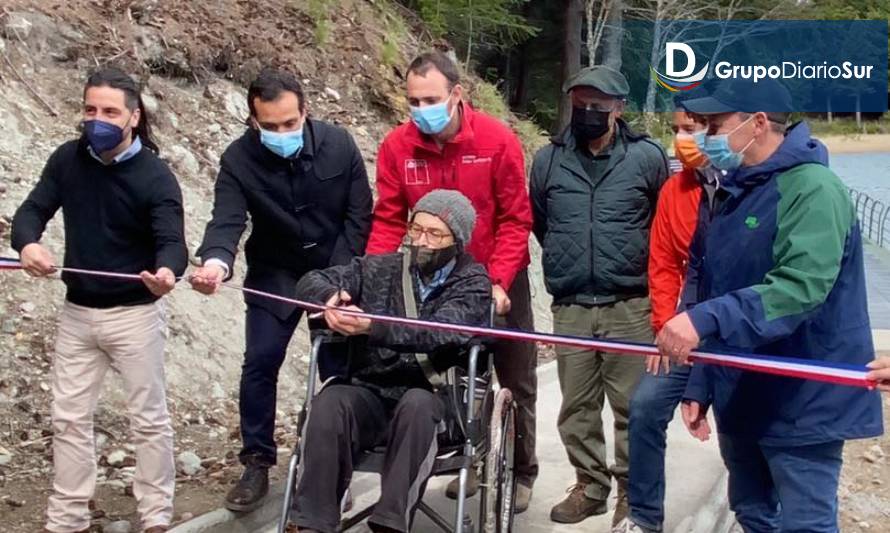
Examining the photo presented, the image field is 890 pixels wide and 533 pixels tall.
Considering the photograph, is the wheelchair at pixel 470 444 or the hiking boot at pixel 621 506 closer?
the wheelchair at pixel 470 444

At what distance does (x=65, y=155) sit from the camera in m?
4.42

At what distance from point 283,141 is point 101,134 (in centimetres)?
73

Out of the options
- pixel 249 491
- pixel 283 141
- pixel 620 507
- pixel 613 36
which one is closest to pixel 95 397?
pixel 249 491

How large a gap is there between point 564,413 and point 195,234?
377cm

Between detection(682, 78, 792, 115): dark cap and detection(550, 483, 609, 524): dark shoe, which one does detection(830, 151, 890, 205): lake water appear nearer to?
detection(550, 483, 609, 524): dark shoe

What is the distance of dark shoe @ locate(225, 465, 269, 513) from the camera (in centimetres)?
485

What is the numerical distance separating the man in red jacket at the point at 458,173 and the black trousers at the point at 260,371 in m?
0.53

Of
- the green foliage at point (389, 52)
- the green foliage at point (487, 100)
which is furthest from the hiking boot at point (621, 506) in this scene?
the green foliage at point (487, 100)

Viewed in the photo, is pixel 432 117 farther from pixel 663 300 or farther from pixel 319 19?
pixel 319 19

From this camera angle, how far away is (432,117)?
15.0 feet

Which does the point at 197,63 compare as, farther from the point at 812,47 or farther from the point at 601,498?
the point at 812,47

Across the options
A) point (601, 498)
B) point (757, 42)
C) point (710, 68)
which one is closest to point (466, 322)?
point (601, 498)

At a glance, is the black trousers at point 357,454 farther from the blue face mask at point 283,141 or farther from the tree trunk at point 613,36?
the tree trunk at point 613,36

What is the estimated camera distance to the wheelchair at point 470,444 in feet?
13.1
